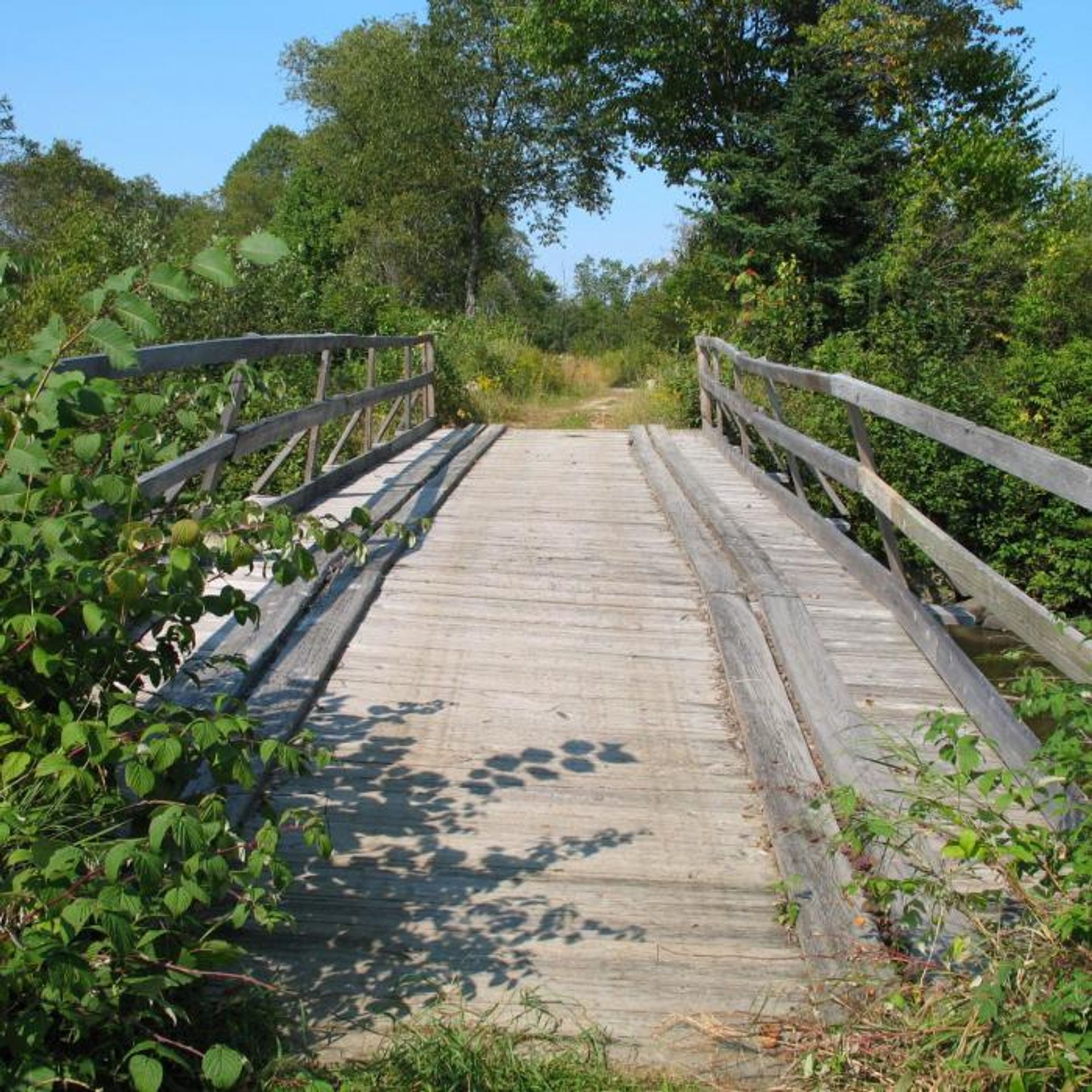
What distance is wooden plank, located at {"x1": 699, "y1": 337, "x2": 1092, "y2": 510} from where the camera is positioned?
3049mm

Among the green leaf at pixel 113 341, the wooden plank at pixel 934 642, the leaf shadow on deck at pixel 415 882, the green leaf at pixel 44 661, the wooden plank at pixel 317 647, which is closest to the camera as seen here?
the green leaf at pixel 44 661

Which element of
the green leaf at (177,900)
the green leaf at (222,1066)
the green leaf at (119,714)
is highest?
the green leaf at (119,714)

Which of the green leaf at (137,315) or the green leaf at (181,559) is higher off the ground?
the green leaf at (137,315)

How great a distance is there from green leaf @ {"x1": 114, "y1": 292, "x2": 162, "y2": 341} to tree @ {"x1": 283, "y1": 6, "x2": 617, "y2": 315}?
29.3 m

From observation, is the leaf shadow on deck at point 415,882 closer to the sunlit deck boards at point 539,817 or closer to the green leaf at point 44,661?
the sunlit deck boards at point 539,817

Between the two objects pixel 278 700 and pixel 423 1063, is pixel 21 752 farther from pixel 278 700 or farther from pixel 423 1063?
pixel 278 700

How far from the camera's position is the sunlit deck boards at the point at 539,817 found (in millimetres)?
2875

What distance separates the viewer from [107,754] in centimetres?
220

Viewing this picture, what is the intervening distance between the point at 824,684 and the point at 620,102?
2563 centimetres

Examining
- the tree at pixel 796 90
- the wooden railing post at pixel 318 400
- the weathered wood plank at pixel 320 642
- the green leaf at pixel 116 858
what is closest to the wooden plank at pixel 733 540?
the weathered wood plank at pixel 320 642

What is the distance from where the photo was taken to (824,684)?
4.53 m

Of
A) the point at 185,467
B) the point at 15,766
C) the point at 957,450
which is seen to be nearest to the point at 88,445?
the point at 15,766

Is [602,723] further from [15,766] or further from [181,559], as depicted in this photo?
[15,766]

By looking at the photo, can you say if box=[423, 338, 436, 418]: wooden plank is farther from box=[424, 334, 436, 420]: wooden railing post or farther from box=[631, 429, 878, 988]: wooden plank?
box=[631, 429, 878, 988]: wooden plank
